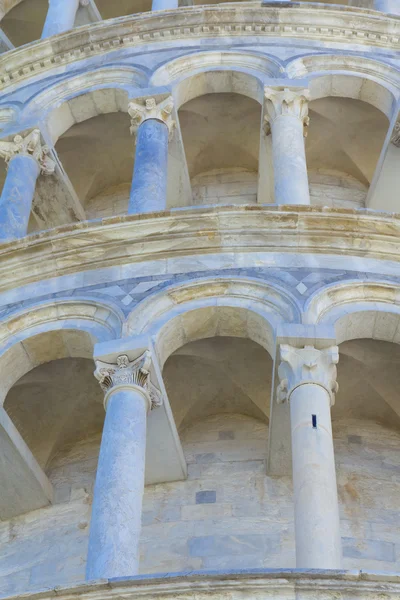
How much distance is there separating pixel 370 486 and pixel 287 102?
5.20 meters

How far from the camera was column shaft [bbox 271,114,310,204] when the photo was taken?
43.3 ft

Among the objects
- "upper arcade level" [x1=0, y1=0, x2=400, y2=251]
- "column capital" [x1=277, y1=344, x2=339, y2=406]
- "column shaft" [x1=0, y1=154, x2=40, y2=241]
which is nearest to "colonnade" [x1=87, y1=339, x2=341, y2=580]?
"column capital" [x1=277, y1=344, x2=339, y2=406]

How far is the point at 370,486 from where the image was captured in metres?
11.5

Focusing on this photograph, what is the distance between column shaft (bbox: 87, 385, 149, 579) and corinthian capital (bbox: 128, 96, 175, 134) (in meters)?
5.25

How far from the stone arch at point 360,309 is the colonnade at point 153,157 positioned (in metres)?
1.64

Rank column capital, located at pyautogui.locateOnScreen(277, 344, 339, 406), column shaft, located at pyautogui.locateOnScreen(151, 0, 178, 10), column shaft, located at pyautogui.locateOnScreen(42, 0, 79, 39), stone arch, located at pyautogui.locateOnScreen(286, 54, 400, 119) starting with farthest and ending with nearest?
1. column shaft, located at pyautogui.locateOnScreen(151, 0, 178, 10)
2. column shaft, located at pyautogui.locateOnScreen(42, 0, 79, 39)
3. stone arch, located at pyautogui.locateOnScreen(286, 54, 400, 119)
4. column capital, located at pyautogui.locateOnScreen(277, 344, 339, 406)

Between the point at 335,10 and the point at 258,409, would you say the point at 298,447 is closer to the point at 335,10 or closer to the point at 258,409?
the point at 258,409

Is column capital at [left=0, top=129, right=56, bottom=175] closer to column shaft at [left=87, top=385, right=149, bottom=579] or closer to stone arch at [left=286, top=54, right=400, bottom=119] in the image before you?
stone arch at [left=286, top=54, right=400, bottom=119]

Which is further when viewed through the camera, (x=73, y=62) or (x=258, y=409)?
(x=73, y=62)

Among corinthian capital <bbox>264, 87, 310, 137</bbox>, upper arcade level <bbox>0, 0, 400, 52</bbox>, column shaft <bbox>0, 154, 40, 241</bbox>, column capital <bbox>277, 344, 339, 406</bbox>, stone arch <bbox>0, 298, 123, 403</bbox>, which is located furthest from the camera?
upper arcade level <bbox>0, 0, 400, 52</bbox>

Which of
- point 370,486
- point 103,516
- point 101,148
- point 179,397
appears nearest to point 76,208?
point 101,148

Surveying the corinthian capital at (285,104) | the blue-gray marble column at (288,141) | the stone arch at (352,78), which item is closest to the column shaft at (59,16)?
the stone arch at (352,78)

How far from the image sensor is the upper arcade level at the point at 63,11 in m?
19.0

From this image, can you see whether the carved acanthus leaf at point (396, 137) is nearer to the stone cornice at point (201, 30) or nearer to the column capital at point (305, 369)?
the stone cornice at point (201, 30)
